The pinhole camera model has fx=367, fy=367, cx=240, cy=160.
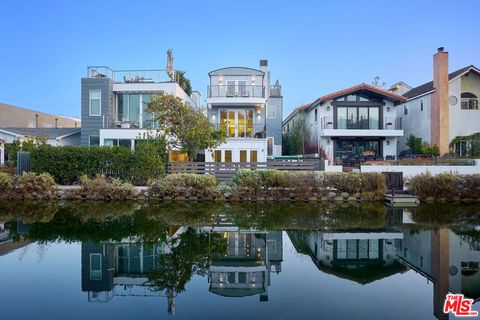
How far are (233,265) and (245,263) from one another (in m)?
0.30

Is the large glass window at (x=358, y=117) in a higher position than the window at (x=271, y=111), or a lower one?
lower

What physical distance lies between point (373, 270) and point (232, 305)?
324 cm

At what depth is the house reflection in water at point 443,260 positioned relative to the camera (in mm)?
6199

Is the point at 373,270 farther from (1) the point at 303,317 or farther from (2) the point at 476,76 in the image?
(2) the point at 476,76

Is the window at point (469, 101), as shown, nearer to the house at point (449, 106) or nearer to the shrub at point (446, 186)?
the house at point (449, 106)

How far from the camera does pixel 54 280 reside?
260 inches

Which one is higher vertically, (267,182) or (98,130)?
(98,130)

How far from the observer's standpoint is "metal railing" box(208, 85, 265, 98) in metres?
27.6

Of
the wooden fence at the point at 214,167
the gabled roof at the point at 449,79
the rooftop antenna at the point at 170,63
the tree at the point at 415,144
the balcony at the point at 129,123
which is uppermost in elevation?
the rooftop antenna at the point at 170,63

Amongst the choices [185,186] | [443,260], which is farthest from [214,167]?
[443,260]

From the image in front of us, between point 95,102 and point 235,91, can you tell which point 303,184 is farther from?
point 95,102

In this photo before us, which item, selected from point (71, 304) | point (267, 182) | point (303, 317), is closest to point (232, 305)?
point (303, 317)

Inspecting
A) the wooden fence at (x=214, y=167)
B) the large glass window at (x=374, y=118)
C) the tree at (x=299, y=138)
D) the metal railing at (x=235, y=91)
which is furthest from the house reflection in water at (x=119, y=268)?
the large glass window at (x=374, y=118)

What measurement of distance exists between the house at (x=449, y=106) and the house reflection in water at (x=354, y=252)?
66.8 feet
